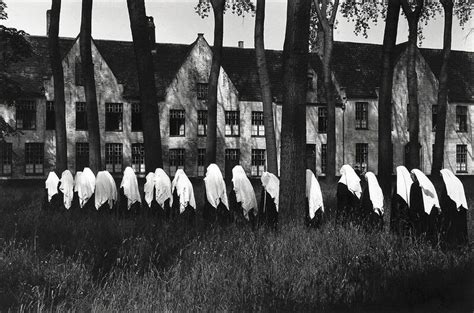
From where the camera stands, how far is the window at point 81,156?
4300cm

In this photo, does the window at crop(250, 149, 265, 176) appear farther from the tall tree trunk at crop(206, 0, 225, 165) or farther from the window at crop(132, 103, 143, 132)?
the tall tree trunk at crop(206, 0, 225, 165)

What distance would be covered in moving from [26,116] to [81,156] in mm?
4447

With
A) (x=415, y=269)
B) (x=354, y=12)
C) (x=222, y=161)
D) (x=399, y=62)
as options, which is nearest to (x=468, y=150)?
(x=399, y=62)

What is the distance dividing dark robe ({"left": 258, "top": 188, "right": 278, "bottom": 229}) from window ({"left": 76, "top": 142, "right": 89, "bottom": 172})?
33464mm

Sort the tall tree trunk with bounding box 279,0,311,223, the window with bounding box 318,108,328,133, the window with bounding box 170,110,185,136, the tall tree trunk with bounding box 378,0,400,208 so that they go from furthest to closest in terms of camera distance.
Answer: the window with bounding box 318,108,328,133, the window with bounding box 170,110,185,136, the tall tree trunk with bounding box 378,0,400,208, the tall tree trunk with bounding box 279,0,311,223

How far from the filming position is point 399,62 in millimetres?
49125

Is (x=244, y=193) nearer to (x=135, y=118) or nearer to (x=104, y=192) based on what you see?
(x=104, y=192)

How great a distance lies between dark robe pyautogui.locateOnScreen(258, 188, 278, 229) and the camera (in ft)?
35.8

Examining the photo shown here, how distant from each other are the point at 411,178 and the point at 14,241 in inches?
216

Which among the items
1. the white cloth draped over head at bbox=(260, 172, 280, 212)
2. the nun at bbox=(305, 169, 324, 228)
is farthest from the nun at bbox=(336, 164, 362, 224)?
the white cloth draped over head at bbox=(260, 172, 280, 212)

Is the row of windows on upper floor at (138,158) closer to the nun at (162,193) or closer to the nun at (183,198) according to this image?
the nun at (162,193)

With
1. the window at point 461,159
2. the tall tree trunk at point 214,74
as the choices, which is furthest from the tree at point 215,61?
the window at point 461,159

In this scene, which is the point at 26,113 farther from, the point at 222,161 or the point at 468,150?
the point at 468,150

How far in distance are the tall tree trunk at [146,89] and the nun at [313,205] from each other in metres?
4.24
